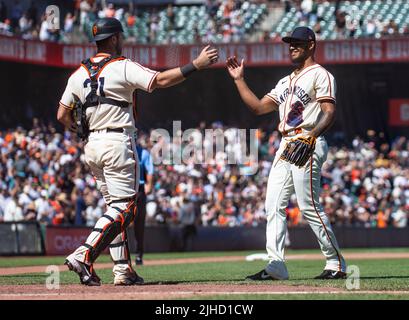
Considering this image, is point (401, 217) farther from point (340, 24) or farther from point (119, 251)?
point (119, 251)

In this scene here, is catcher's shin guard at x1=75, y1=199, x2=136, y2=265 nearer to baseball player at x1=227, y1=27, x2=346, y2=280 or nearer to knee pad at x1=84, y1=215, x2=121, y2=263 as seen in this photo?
knee pad at x1=84, y1=215, x2=121, y2=263

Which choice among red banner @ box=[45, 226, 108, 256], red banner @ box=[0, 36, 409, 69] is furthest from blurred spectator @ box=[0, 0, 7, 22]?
red banner @ box=[45, 226, 108, 256]

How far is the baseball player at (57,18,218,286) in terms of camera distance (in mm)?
8047

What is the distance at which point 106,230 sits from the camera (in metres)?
8.10

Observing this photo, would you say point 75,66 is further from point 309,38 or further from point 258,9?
point 309,38

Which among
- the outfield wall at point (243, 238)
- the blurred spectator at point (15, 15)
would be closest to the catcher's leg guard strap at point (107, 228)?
the outfield wall at point (243, 238)

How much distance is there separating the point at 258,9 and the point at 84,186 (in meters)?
12.1

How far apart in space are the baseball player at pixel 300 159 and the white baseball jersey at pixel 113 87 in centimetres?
124

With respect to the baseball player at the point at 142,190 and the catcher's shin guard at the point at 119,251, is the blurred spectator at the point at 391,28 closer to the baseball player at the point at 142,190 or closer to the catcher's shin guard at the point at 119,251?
the baseball player at the point at 142,190

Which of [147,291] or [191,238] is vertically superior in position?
[147,291]

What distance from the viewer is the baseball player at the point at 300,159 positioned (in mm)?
9000

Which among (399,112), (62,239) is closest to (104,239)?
(62,239)

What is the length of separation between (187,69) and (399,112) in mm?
23959
